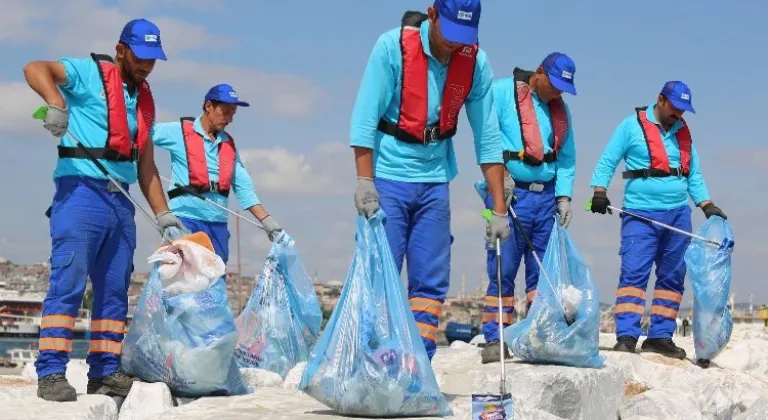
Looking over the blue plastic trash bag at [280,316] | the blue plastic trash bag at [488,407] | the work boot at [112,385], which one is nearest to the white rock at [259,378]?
the work boot at [112,385]

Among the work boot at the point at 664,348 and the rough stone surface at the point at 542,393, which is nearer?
the rough stone surface at the point at 542,393

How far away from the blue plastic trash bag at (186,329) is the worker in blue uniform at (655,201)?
3181 mm

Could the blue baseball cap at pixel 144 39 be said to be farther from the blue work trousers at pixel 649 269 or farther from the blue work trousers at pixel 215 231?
the blue work trousers at pixel 649 269

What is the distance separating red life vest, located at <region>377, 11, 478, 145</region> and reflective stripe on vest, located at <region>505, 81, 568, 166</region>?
205 centimetres

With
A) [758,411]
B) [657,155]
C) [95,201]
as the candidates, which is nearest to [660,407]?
[758,411]

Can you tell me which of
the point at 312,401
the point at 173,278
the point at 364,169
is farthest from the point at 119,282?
the point at 364,169

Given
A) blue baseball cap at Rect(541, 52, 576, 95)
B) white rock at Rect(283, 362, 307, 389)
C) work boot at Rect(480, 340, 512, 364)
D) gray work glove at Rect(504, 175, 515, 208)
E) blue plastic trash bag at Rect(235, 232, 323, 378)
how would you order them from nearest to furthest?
white rock at Rect(283, 362, 307, 389) < gray work glove at Rect(504, 175, 515, 208) < work boot at Rect(480, 340, 512, 364) < blue baseball cap at Rect(541, 52, 576, 95) < blue plastic trash bag at Rect(235, 232, 323, 378)

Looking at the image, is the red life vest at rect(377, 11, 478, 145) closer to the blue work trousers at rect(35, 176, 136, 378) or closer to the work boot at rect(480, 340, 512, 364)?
the blue work trousers at rect(35, 176, 136, 378)

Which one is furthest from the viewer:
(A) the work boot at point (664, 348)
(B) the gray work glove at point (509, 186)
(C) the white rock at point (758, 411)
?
(A) the work boot at point (664, 348)

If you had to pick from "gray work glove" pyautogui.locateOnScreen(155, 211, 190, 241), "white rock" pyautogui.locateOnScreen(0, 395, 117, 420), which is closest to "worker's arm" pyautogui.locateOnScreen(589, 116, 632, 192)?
"gray work glove" pyautogui.locateOnScreen(155, 211, 190, 241)

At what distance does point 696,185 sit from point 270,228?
2858 mm

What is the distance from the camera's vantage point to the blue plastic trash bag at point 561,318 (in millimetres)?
6418

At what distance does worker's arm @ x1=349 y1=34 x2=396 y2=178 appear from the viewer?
466 centimetres

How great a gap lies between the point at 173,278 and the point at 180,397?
2.00 ft
